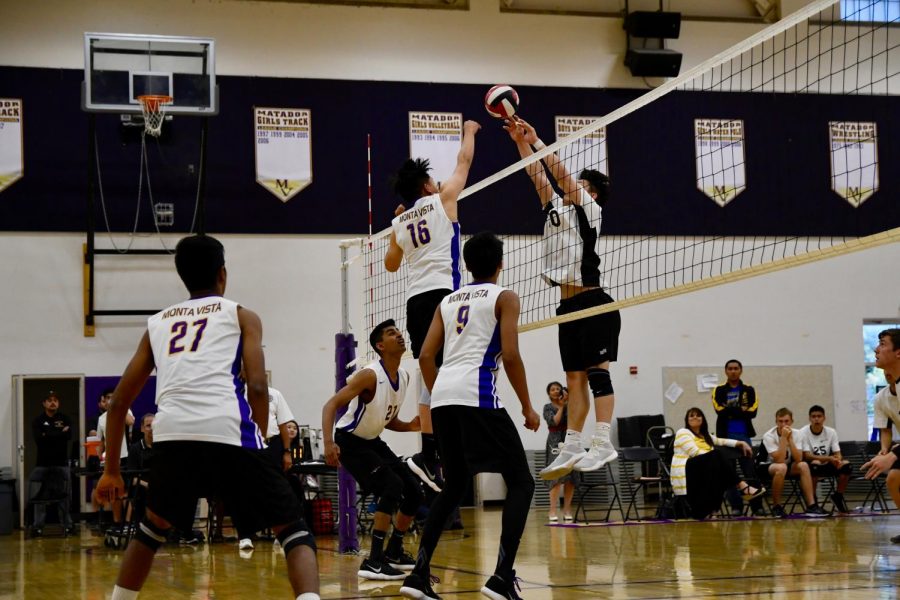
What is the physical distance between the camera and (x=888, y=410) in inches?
379

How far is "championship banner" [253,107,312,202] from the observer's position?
1955 cm

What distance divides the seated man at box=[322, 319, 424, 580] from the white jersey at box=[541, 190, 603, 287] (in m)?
1.46

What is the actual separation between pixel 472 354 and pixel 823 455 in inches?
459

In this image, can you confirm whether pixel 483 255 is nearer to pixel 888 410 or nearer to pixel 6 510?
pixel 888 410

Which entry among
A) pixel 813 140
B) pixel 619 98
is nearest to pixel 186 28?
pixel 619 98

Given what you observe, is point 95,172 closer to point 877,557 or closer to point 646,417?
point 646,417

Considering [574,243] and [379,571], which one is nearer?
[574,243]

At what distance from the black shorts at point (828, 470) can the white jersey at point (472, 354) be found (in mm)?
11225

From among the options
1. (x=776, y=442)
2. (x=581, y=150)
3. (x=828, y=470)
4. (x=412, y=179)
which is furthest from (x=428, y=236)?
(x=581, y=150)

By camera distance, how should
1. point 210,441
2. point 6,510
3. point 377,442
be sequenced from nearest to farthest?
1. point 210,441
2. point 377,442
3. point 6,510

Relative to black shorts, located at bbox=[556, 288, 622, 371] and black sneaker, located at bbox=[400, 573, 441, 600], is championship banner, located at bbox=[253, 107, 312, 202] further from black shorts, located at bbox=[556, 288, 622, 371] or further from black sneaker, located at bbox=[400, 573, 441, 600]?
black sneaker, located at bbox=[400, 573, 441, 600]

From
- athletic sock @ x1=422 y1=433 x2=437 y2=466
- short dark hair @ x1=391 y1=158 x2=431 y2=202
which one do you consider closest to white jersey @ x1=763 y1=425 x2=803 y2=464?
athletic sock @ x1=422 y1=433 x2=437 y2=466

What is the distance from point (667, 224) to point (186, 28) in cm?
948

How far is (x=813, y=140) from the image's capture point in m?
21.2
